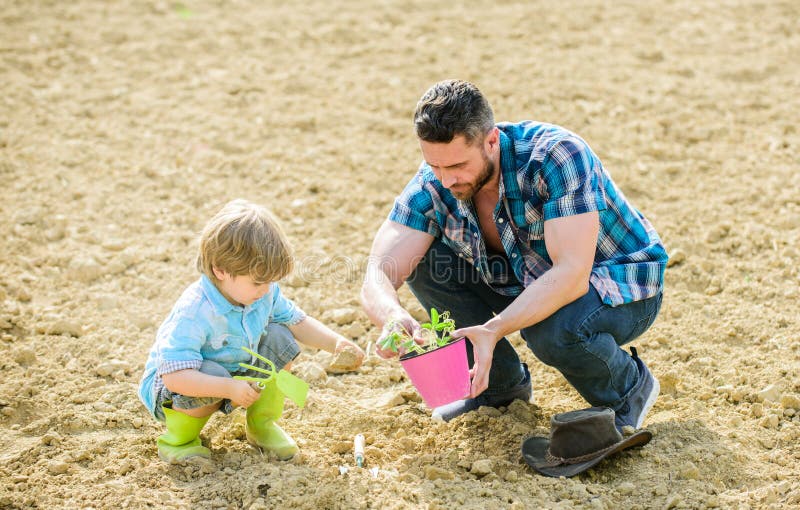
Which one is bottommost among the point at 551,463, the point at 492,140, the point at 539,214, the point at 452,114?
the point at 551,463

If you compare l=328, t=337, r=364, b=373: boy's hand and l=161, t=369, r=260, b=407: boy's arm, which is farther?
A: l=328, t=337, r=364, b=373: boy's hand

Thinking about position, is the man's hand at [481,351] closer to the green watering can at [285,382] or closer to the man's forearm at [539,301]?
the man's forearm at [539,301]

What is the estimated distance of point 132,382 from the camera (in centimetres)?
354

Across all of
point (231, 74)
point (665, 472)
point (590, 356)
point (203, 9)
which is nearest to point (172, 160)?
point (231, 74)

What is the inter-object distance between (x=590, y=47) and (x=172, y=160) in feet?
10.9

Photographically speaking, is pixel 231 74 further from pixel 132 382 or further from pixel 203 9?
pixel 132 382

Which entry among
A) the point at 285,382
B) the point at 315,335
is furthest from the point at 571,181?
the point at 285,382

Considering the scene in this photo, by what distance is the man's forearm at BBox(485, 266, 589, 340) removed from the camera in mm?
2912

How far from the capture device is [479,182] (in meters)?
3.11

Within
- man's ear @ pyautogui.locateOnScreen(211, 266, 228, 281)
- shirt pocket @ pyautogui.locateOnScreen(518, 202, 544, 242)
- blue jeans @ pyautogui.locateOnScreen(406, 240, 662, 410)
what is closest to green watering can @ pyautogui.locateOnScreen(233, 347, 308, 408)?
man's ear @ pyautogui.locateOnScreen(211, 266, 228, 281)

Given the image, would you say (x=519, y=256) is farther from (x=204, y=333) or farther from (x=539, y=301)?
(x=204, y=333)

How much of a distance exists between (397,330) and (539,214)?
0.71m

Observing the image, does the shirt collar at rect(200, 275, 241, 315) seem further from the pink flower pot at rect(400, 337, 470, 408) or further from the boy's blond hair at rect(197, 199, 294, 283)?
the pink flower pot at rect(400, 337, 470, 408)

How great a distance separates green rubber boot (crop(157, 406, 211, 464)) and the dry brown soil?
0.15 feet
